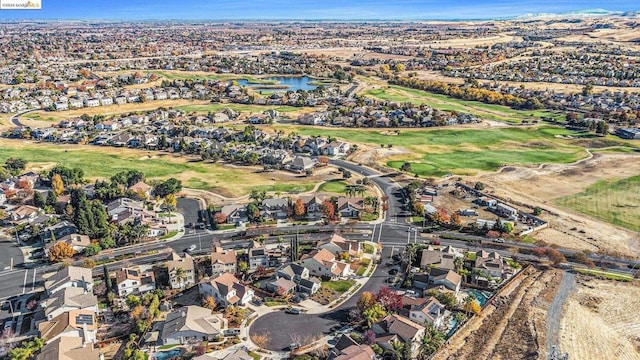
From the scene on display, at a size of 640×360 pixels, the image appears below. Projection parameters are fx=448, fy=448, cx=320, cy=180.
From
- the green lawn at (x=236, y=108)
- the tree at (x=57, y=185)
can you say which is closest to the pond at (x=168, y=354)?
the tree at (x=57, y=185)

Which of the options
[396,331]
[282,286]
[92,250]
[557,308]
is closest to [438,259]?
[557,308]

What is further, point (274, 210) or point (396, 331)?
point (274, 210)

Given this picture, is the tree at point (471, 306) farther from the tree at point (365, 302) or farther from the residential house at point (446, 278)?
the tree at point (365, 302)

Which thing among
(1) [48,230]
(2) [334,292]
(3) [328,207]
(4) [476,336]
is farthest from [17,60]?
(4) [476,336]

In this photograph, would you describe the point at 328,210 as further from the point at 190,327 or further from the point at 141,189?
the point at 141,189

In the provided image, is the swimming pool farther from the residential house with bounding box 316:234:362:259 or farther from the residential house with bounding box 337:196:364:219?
the residential house with bounding box 337:196:364:219

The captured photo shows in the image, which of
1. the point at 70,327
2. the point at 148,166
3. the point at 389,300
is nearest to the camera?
the point at 70,327
